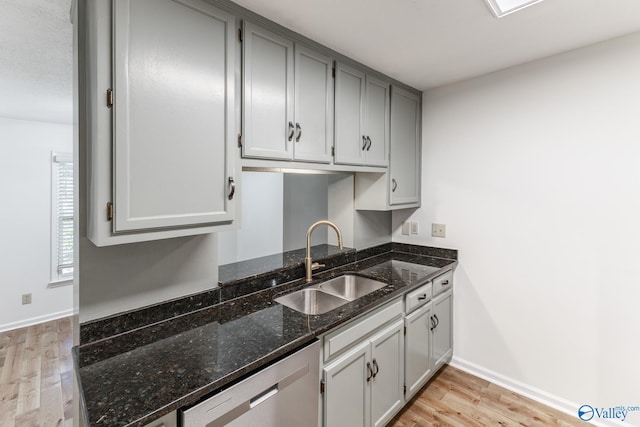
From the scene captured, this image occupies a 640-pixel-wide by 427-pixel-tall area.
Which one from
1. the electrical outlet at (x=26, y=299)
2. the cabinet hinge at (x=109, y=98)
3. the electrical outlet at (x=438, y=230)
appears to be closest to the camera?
the cabinet hinge at (x=109, y=98)

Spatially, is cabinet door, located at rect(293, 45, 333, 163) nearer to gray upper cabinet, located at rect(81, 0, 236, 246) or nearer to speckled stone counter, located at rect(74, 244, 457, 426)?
gray upper cabinet, located at rect(81, 0, 236, 246)

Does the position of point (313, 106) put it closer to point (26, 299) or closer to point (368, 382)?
point (368, 382)

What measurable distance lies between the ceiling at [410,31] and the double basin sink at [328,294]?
1.50 metres

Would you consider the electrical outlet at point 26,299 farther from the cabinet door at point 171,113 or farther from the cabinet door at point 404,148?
the cabinet door at point 404,148

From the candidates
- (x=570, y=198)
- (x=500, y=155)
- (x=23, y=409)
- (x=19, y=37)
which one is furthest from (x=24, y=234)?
(x=570, y=198)

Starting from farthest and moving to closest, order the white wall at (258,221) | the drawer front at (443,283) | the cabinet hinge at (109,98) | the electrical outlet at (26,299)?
the electrical outlet at (26,299) < the drawer front at (443,283) < the white wall at (258,221) < the cabinet hinge at (109,98)

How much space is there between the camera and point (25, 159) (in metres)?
3.66

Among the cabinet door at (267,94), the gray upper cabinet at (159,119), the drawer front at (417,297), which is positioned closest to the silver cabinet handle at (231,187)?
the gray upper cabinet at (159,119)

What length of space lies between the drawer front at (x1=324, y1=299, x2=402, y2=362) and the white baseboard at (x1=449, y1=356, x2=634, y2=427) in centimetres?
113

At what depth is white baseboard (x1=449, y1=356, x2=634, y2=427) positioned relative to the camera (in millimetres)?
2075

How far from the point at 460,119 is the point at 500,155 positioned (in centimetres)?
45

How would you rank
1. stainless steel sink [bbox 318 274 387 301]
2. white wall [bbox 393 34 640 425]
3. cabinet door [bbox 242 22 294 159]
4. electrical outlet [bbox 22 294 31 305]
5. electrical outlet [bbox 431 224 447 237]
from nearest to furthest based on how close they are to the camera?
cabinet door [bbox 242 22 294 159] < white wall [bbox 393 34 640 425] < stainless steel sink [bbox 318 274 387 301] < electrical outlet [bbox 431 224 447 237] < electrical outlet [bbox 22 294 31 305]

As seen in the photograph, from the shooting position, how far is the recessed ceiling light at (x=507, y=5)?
4.90ft

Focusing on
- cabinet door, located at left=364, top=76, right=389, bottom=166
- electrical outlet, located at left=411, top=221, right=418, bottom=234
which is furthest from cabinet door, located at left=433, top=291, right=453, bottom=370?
cabinet door, located at left=364, top=76, right=389, bottom=166
